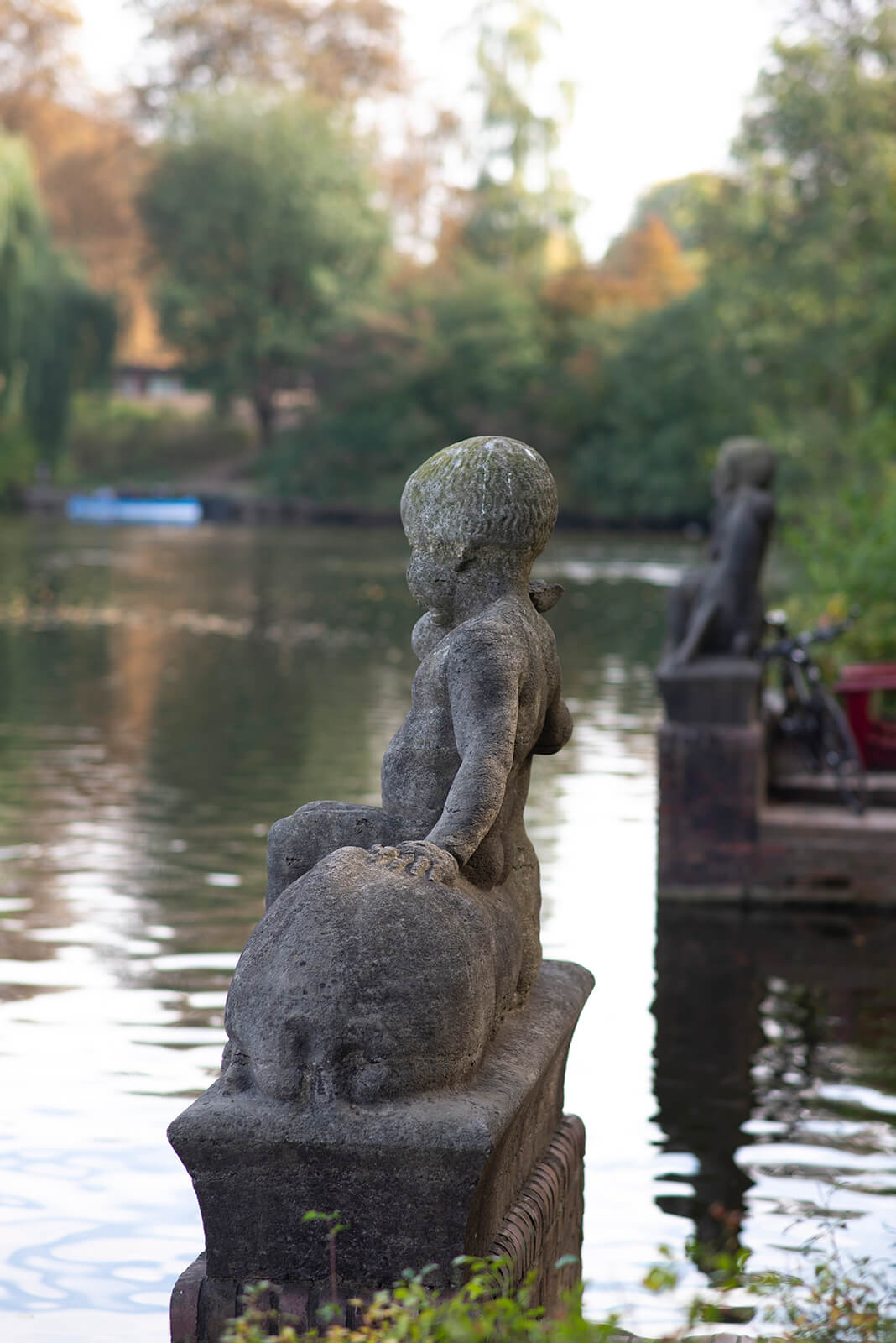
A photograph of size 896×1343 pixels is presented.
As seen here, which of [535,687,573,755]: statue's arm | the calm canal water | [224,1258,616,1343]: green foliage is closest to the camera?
[224,1258,616,1343]: green foliage

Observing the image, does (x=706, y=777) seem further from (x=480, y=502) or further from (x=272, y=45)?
(x=272, y=45)

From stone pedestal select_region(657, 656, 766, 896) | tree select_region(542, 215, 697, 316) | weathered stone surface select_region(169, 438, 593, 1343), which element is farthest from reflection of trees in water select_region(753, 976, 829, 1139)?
tree select_region(542, 215, 697, 316)

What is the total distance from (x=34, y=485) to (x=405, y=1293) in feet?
190

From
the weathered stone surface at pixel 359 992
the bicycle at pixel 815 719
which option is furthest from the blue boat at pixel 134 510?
the weathered stone surface at pixel 359 992

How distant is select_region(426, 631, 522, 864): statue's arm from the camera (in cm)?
371

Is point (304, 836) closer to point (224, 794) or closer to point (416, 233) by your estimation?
point (224, 794)

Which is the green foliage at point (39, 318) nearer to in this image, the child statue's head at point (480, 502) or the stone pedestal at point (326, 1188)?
the child statue's head at point (480, 502)

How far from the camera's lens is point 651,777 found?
44.0 ft

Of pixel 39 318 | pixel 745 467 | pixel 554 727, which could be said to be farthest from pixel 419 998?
pixel 39 318

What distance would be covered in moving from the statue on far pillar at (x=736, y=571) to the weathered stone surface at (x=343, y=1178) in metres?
6.38

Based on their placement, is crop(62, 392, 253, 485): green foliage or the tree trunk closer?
the tree trunk

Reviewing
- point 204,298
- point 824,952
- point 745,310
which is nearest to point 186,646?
point 745,310

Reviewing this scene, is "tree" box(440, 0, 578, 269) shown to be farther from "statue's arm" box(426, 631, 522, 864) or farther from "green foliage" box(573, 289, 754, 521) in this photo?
"statue's arm" box(426, 631, 522, 864)

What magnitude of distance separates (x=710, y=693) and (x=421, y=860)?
6008mm
